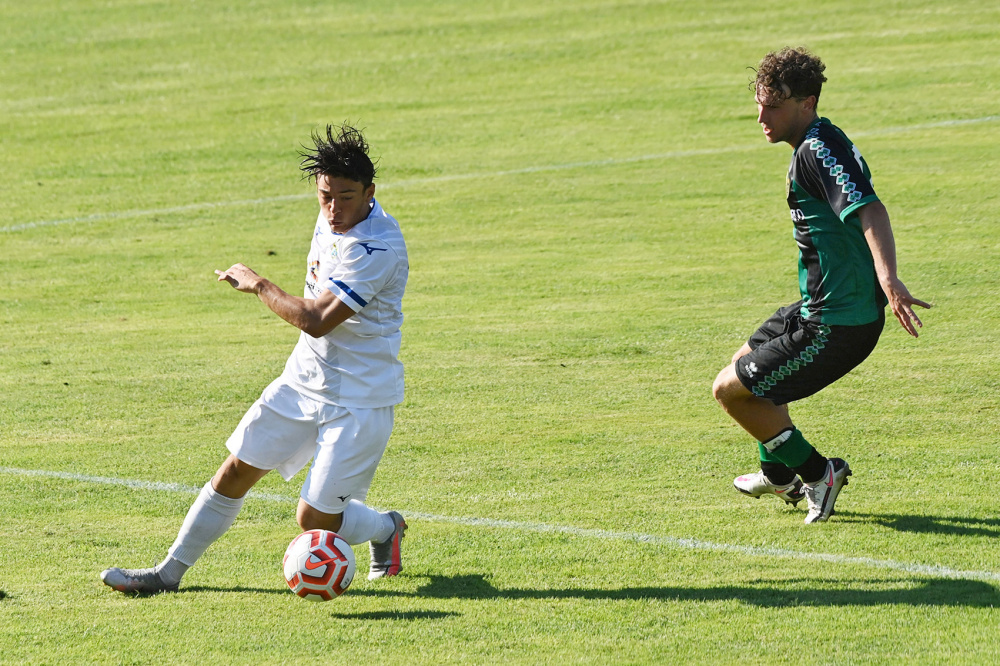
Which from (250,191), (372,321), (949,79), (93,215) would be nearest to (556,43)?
(949,79)

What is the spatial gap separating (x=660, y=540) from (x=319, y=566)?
1791 mm

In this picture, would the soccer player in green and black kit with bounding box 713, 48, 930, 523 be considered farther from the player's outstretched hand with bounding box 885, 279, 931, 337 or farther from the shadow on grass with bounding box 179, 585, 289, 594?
the shadow on grass with bounding box 179, 585, 289, 594

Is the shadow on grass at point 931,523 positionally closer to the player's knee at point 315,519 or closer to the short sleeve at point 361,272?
the player's knee at point 315,519

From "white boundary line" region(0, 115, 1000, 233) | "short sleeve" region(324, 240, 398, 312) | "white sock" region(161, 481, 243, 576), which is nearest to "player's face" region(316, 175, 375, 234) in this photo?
"short sleeve" region(324, 240, 398, 312)

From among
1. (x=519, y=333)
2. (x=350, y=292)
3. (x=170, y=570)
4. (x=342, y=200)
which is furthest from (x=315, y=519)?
(x=519, y=333)

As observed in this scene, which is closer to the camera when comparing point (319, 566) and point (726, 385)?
point (319, 566)

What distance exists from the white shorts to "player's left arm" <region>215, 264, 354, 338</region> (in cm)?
41

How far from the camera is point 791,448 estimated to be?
6.60 meters

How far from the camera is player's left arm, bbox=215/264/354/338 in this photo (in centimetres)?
564

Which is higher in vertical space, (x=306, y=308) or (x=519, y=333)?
(x=306, y=308)

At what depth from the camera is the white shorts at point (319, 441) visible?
5.80 meters

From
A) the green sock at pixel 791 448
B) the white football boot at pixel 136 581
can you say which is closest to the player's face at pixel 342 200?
the white football boot at pixel 136 581

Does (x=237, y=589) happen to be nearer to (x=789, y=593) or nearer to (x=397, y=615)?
(x=397, y=615)

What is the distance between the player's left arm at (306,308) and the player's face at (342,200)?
34 cm
